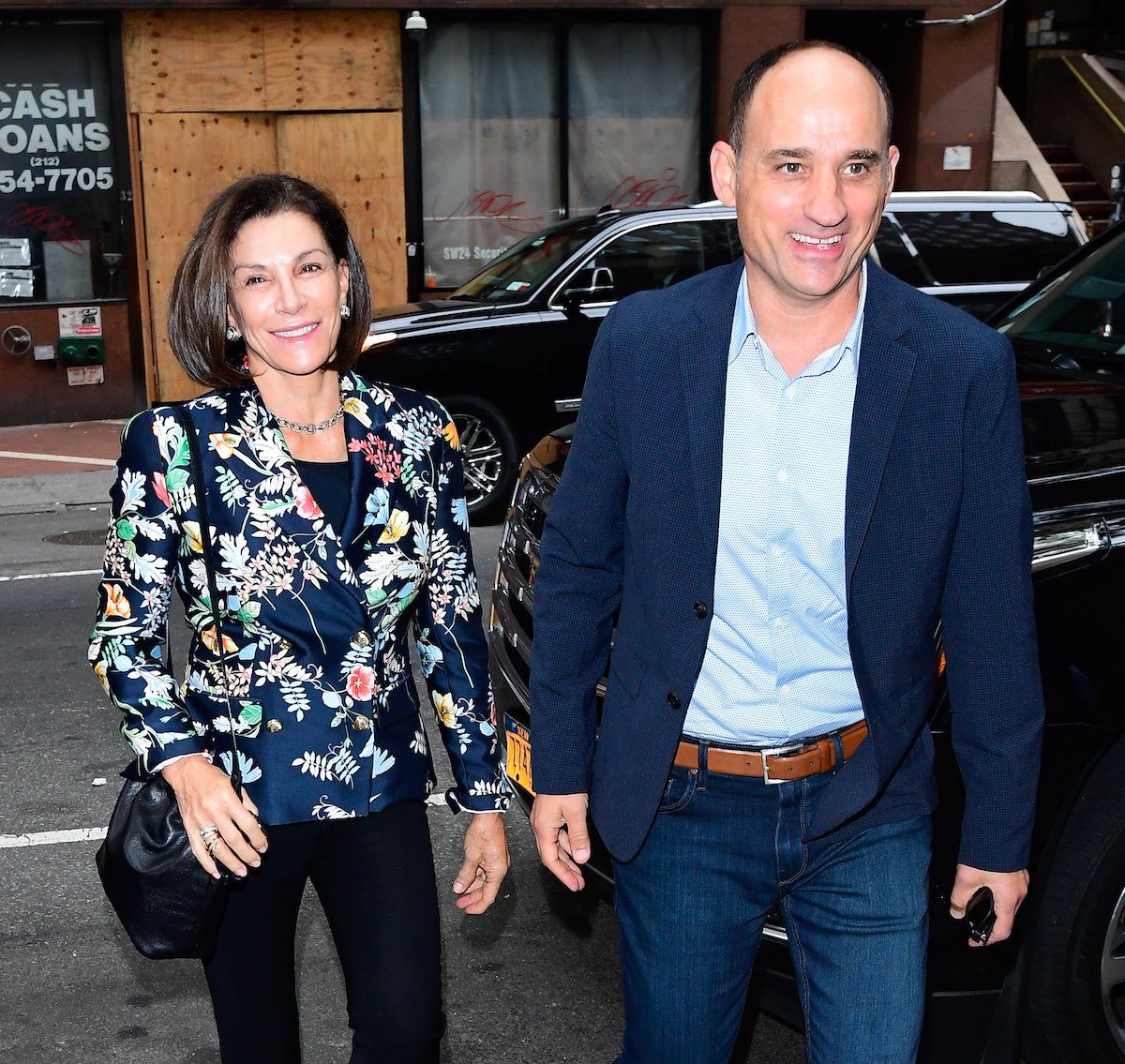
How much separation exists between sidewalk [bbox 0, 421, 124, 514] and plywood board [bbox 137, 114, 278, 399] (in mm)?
1069

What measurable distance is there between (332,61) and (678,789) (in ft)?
43.0

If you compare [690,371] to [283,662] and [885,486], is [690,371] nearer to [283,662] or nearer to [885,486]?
[885,486]

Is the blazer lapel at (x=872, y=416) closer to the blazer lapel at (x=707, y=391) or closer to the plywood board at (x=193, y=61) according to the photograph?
the blazer lapel at (x=707, y=391)

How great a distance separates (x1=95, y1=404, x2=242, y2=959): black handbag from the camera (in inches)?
95.8

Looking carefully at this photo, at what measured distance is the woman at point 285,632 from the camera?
2.48 m

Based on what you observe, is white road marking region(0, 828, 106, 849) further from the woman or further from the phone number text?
the phone number text

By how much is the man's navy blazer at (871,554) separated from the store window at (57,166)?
12767 millimetres

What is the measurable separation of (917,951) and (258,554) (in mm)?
1249

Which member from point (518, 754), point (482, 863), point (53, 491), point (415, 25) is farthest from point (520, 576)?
point (415, 25)

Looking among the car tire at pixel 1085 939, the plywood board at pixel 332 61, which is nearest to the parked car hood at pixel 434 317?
the plywood board at pixel 332 61

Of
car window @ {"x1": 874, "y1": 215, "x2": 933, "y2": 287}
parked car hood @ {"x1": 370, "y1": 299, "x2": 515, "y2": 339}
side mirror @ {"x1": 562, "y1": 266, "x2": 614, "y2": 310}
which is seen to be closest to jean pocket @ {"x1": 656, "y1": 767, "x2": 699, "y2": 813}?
parked car hood @ {"x1": 370, "y1": 299, "x2": 515, "y2": 339}

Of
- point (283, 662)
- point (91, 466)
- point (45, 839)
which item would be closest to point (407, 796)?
point (283, 662)

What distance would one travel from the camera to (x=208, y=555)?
2.49 meters

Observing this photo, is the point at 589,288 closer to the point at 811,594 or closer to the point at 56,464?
the point at 56,464
